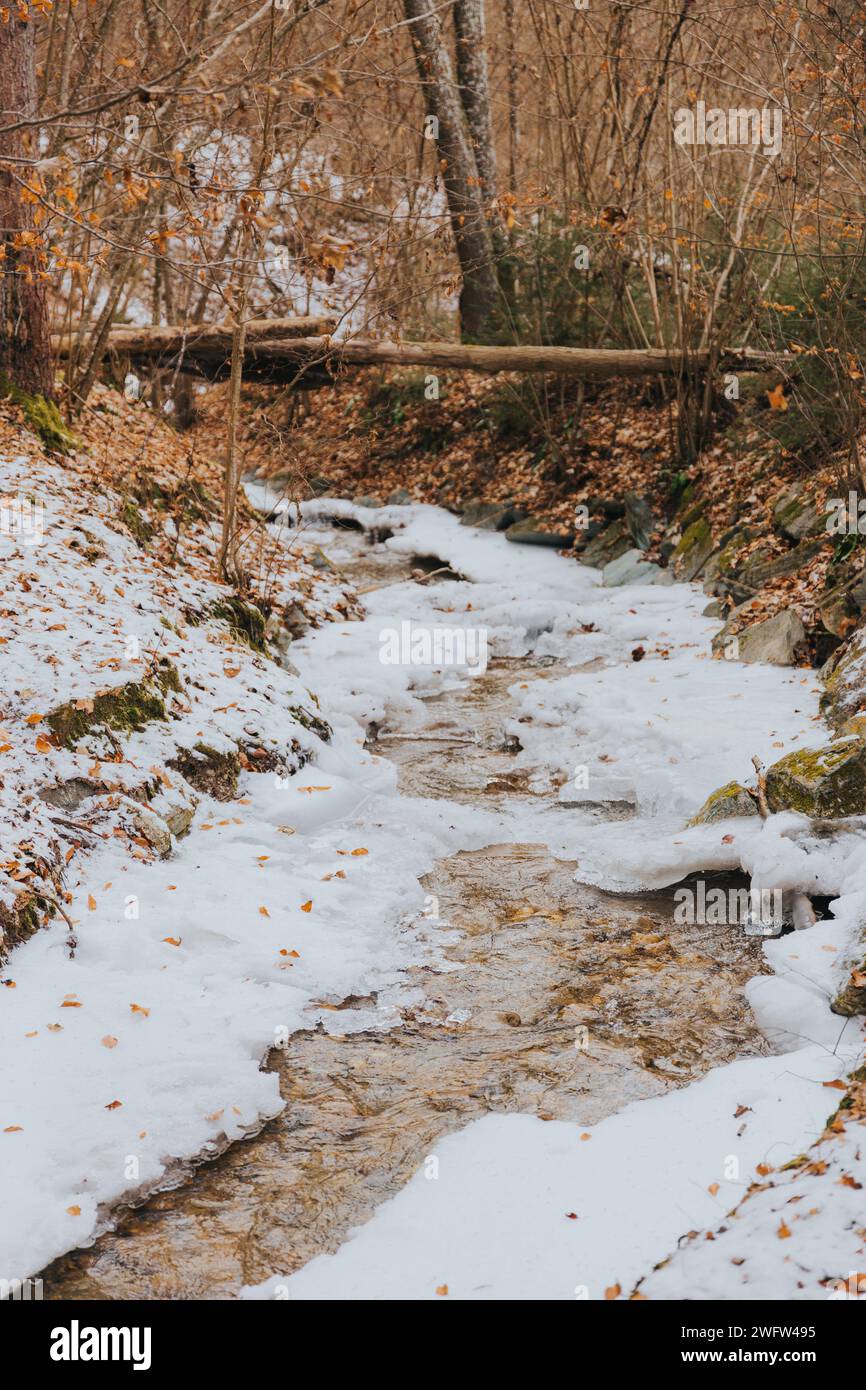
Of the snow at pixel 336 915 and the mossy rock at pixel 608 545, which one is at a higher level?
the mossy rock at pixel 608 545

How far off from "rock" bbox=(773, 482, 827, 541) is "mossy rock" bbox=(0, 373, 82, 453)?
6.33m

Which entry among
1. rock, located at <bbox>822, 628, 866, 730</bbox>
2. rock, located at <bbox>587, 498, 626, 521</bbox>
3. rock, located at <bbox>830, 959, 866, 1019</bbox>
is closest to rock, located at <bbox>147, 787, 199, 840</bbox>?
rock, located at <bbox>830, 959, 866, 1019</bbox>

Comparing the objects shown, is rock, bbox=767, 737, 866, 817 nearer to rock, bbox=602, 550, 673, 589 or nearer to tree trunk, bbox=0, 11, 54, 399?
rock, bbox=602, 550, 673, 589

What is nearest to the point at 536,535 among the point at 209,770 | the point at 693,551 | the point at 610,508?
the point at 610,508

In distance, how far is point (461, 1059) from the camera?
14.2 feet

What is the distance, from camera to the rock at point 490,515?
1304 cm

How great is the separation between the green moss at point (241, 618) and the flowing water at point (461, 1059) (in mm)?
2980

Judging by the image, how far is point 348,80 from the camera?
402 inches

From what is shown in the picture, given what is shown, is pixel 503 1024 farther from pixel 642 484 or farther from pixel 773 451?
pixel 642 484

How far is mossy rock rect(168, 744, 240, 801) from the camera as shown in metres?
6.18

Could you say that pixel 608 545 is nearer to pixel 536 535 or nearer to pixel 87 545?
pixel 536 535

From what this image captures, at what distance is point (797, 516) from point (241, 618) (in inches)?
195

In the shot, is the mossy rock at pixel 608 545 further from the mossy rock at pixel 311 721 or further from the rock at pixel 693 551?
the mossy rock at pixel 311 721

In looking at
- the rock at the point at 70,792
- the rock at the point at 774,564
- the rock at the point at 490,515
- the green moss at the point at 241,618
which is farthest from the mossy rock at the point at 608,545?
the rock at the point at 70,792
